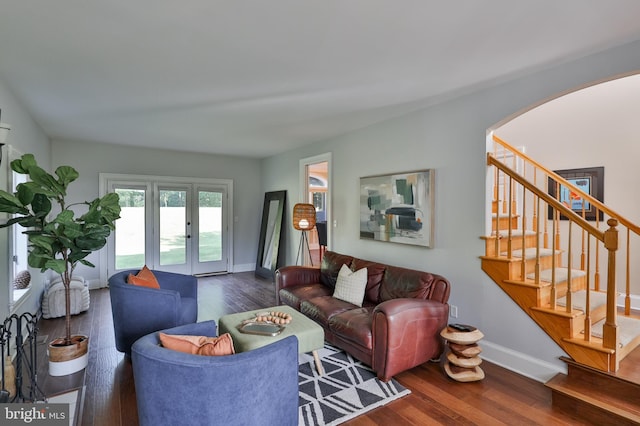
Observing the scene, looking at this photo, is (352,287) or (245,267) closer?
(352,287)

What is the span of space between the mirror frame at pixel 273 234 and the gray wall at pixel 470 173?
2.46 meters

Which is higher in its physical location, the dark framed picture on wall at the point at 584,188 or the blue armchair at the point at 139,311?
the dark framed picture on wall at the point at 584,188

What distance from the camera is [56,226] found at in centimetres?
261

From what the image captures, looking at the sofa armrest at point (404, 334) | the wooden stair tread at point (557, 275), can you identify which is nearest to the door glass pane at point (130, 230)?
the sofa armrest at point (404, 334)

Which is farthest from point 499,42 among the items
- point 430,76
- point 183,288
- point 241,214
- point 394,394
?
point 241,214

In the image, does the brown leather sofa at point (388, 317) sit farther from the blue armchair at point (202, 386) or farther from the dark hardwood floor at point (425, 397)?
the blue armchair at point (202, 386)

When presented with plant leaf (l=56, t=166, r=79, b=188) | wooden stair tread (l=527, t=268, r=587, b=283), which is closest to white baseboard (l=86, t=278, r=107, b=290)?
plant leaf (l=56, t=166, r=79, b=188)

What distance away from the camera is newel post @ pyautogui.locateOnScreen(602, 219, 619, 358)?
221cm

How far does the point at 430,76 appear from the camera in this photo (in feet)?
8.92

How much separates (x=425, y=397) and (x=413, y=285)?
974 mm

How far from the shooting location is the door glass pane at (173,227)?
621cm

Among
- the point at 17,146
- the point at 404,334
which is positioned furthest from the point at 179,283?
the point at 404,334

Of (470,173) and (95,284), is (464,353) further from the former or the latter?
(95,284)

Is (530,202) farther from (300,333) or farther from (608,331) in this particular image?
(300,333)
